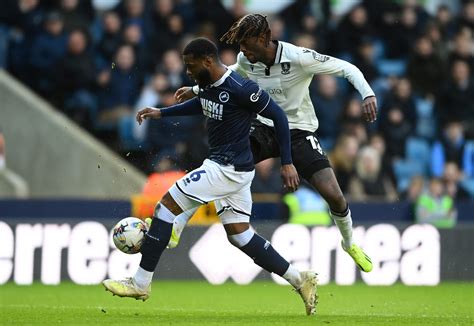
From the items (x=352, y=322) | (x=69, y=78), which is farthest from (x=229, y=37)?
(x=69, y=78)

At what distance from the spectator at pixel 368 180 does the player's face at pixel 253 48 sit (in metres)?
7.00

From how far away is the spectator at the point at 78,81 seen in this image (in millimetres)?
17281

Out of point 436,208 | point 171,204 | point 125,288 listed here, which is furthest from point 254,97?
point 436,208

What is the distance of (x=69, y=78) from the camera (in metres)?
17.4

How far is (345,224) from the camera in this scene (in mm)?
10953

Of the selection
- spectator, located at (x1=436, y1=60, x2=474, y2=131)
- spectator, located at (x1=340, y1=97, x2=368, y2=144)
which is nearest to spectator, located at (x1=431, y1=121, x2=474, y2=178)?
spectator, located at (x1=436, y1=60, x2=474, y2=131)

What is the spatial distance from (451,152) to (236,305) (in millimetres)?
7779

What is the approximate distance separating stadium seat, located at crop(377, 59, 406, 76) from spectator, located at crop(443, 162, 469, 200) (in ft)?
7.03

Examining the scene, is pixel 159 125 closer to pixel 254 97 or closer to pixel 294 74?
pixel 294 74

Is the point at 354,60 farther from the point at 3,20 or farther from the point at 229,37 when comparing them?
the point at 229,37

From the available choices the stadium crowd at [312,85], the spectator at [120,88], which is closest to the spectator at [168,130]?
the stadium crowd at [312,85]

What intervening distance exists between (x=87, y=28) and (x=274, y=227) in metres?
4.42

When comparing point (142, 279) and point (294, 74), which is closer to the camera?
point (142, 279)

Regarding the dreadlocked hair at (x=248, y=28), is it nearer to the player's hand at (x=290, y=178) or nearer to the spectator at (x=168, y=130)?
the player's hand at (x=290, y=178)
